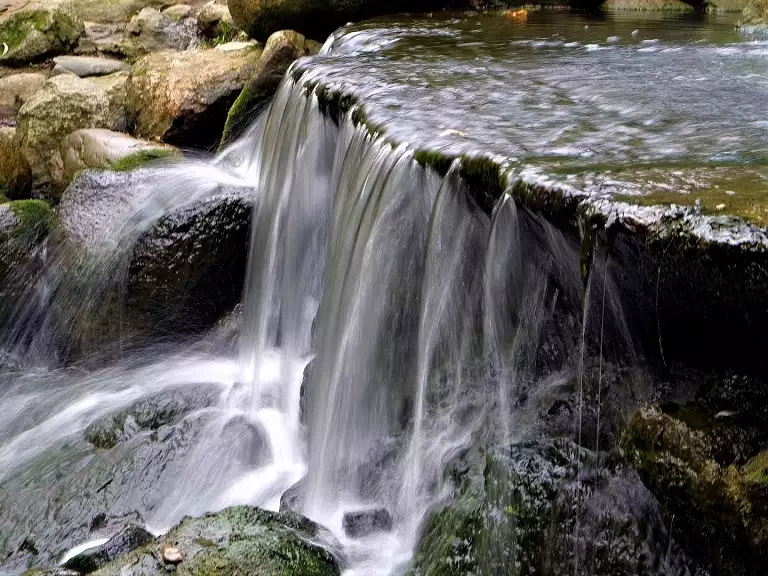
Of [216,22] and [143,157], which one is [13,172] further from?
[216,22]

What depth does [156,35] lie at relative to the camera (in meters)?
12.5

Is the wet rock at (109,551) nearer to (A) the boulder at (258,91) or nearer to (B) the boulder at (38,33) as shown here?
(A) the boulder at (258,91)

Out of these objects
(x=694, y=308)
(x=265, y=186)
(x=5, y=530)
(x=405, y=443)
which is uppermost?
(x=694, y=308)

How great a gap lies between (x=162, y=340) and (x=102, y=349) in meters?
0.41

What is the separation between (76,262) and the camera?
20.6ft

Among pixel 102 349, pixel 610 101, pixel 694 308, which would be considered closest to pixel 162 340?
pixel 102 349

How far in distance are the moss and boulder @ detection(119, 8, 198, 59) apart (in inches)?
216

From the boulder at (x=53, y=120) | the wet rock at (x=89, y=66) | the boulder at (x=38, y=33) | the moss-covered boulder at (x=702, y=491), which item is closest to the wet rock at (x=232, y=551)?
the moss-covered boulder at (x=702, y=491)

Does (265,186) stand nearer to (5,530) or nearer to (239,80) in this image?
(239,80)

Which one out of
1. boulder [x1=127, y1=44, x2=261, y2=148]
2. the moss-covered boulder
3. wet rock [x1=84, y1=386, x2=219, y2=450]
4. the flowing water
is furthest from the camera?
boulder [x1=127, y1=44, x2=261, y2=148]

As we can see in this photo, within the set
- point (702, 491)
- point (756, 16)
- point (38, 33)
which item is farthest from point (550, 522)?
point (38, 33)

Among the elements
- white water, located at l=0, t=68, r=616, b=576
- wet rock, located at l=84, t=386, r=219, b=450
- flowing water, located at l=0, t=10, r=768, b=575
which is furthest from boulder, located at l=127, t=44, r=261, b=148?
wet rock, located at l=84, t=386, r=219, b=450

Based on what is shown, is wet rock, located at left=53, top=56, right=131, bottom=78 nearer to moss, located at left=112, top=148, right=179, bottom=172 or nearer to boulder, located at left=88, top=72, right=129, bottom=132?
boulder, located at left=88, top=72, right=129, bottom=132

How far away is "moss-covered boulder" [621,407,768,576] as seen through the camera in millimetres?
2449
